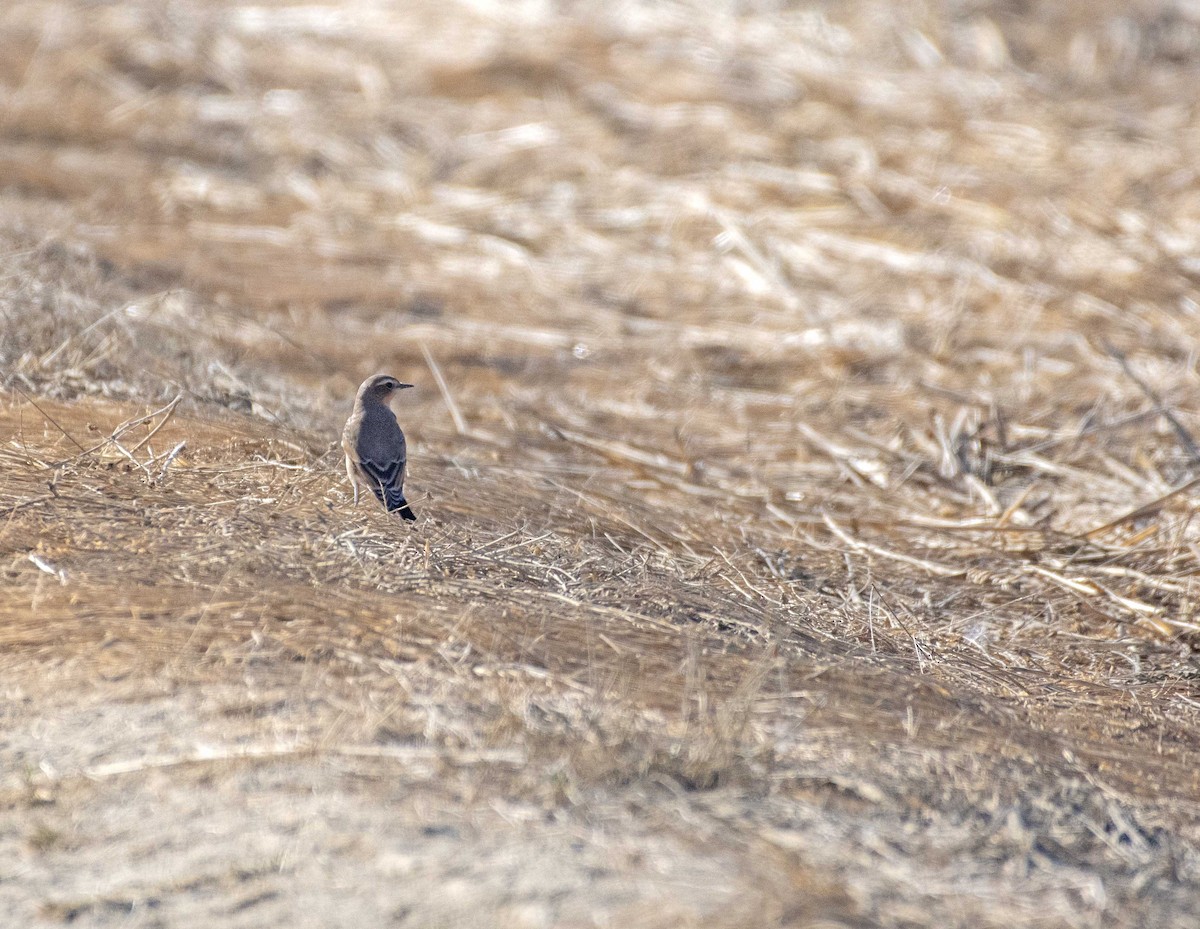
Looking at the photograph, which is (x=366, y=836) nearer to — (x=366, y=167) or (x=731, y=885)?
(x=731, y=885)

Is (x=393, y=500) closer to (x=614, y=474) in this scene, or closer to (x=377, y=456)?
(x=377, y=456)

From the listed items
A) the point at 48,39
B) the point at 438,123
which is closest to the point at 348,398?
the point at 438,123

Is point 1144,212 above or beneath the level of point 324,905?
beneath

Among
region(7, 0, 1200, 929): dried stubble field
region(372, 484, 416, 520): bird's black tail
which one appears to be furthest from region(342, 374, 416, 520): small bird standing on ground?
region(7, 0, 1200, 929): dried stubble field

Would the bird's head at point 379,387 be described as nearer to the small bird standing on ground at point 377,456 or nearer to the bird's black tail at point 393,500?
the small bird standing on ground at point 377,456

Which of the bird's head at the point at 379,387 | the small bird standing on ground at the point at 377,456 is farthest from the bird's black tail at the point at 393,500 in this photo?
the bird's head at the point at 379,387

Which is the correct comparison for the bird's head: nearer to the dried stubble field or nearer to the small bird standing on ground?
the small bird standing on ground
